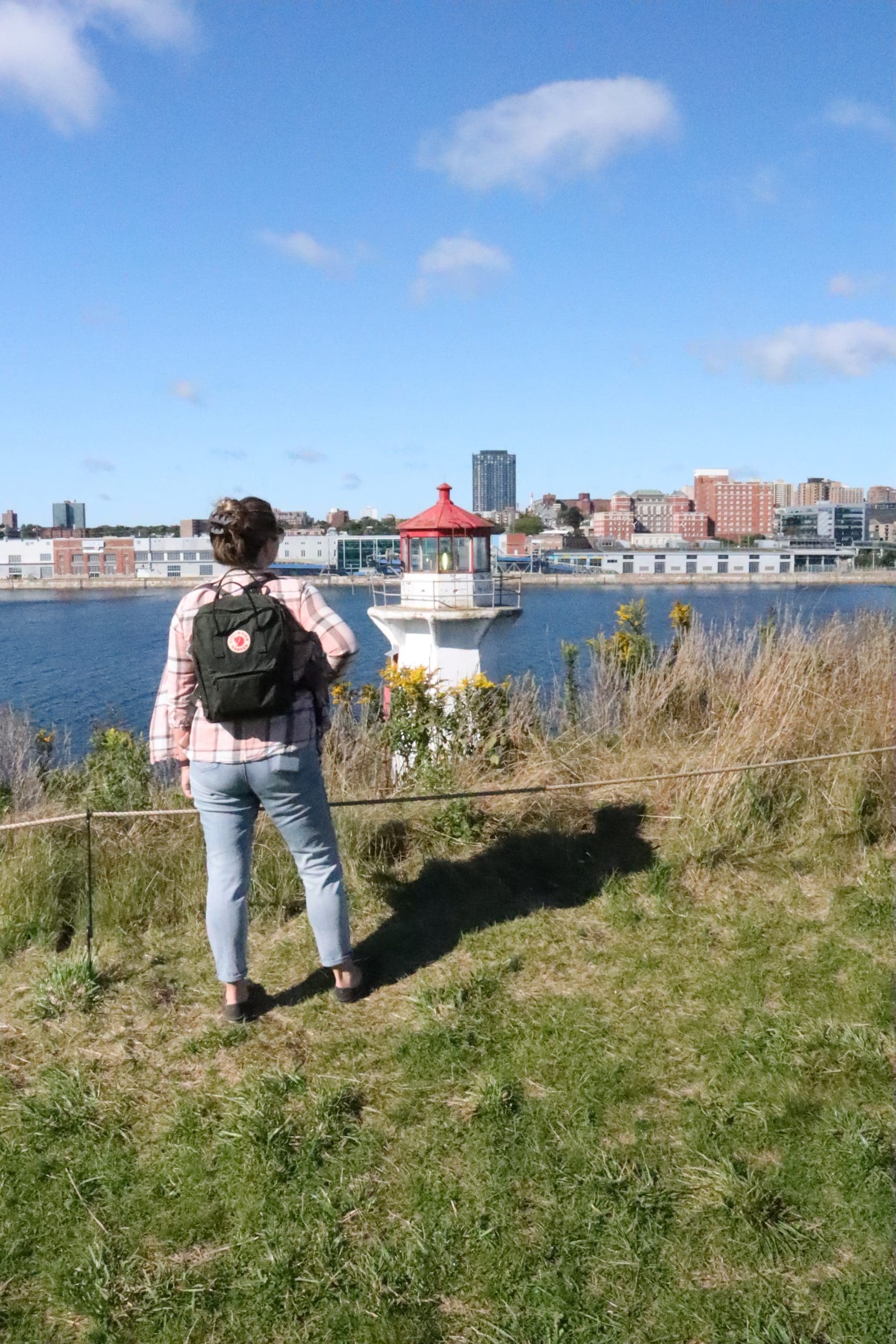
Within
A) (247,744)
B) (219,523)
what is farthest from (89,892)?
(219,523)

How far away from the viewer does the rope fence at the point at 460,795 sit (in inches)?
132

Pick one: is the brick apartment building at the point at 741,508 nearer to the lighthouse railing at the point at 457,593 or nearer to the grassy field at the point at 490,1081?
the lighthouse railing at the point at 457,593

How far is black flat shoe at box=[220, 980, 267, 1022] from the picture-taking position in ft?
9.27

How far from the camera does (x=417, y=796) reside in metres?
3.74

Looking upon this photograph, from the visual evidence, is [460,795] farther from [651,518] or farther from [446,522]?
[651,518]

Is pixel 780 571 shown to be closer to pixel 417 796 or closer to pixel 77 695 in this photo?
pixel 77 695

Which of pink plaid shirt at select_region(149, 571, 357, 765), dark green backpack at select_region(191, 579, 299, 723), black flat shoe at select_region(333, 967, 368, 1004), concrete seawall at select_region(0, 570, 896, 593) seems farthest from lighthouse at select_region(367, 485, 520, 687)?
concrete seawall at select_region(0, 570, 896, 593)

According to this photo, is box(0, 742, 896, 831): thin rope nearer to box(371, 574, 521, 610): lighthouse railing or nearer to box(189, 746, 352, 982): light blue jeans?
box(189, 746, 352, 982): light blue jeans

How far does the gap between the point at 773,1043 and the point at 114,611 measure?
65.4 meters

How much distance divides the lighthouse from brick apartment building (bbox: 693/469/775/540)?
136 metres

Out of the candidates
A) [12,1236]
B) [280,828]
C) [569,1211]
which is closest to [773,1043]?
[569,1211]

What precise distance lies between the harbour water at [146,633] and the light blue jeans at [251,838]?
439cm

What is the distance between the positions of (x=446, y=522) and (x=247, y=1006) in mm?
10137

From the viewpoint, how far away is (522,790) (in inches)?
155
